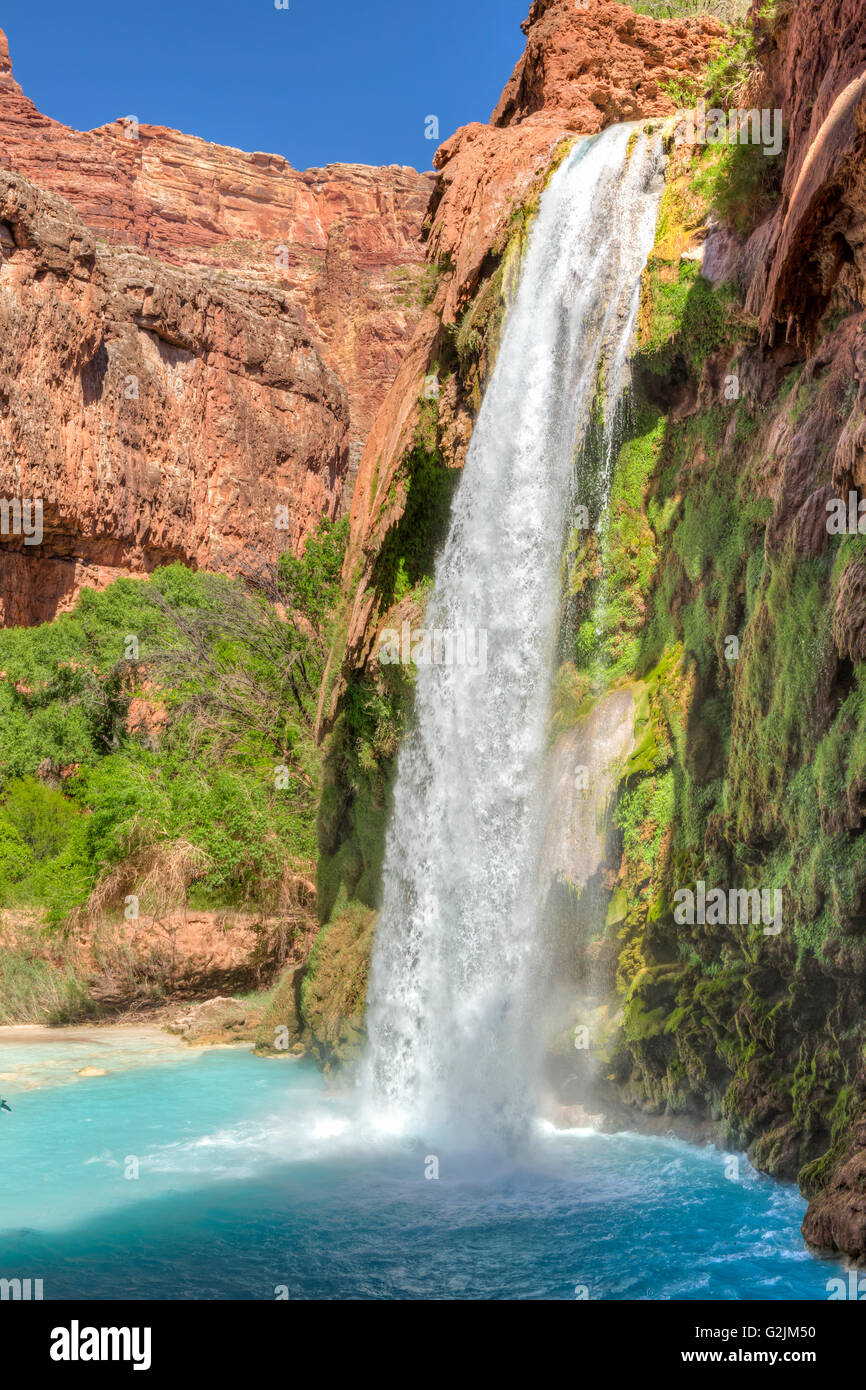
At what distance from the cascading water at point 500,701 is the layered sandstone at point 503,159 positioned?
1.25 m

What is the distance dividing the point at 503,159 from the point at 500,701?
8.46 metres

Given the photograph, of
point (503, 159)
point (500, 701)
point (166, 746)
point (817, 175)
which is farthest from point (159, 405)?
point (817, 175)

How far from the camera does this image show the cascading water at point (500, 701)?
39.2ft

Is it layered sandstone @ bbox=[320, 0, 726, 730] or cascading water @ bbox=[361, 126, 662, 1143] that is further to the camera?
layered sandstone @ bbox=[320, 0, 726, 730]

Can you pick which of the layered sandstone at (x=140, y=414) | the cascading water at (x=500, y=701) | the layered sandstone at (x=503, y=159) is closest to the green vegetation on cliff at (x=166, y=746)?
the layered sandstone at (x=503, y=159)

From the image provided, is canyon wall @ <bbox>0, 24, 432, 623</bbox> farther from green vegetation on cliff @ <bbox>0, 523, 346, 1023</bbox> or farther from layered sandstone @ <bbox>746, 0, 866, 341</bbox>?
layered sandstone @ <bbox>746, 0, 866, 341</bbox>

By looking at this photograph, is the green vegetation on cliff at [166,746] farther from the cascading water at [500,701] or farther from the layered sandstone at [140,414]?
the cascading water at [500,701]

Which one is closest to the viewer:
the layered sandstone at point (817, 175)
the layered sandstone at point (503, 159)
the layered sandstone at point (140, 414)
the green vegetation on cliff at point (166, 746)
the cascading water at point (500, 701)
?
the layered sandstone at point (817, 175)

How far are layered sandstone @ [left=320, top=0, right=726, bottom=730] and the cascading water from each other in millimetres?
1251

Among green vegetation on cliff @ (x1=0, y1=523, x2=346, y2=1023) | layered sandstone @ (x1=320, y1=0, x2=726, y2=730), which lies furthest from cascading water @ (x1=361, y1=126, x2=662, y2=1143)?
green vegetation on cliff @ (x1=0, y1=523, x2=346, y2=1023)

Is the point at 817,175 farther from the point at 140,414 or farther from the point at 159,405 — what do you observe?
the point at 159,405

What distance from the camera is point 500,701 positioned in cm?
1300

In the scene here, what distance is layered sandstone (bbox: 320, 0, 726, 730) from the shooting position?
623 inches
